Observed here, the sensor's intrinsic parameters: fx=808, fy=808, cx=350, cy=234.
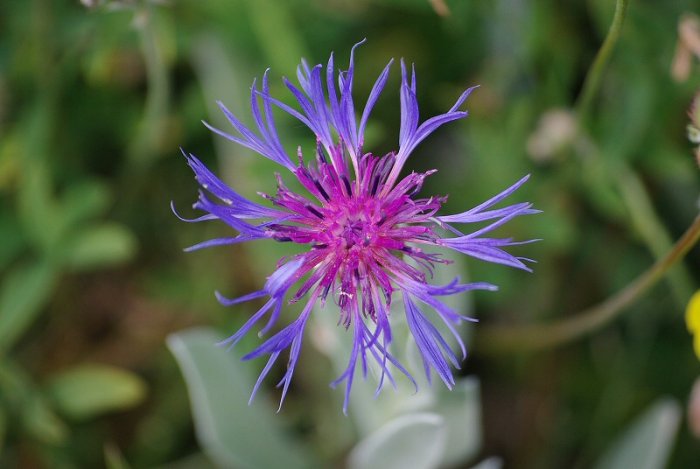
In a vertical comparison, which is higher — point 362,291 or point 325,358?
point 362,291

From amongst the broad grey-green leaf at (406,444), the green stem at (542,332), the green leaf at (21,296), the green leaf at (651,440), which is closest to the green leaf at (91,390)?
the green leaf at (21,296)

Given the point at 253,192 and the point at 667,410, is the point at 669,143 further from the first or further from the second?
the point at 253,192

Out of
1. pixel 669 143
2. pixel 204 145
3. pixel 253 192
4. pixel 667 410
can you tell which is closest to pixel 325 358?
pixel 253 192

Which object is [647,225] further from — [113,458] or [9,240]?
[9,240]

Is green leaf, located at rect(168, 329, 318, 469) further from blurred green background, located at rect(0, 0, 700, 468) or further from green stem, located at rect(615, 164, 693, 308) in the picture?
green stem, located at rect(615, 164, 693, 308)

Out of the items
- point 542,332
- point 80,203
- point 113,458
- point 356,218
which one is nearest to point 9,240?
point 80,203

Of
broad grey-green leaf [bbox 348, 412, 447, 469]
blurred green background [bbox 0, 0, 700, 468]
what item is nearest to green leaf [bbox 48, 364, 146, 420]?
blurred green background [bbox 0, 0, 700, 468]
